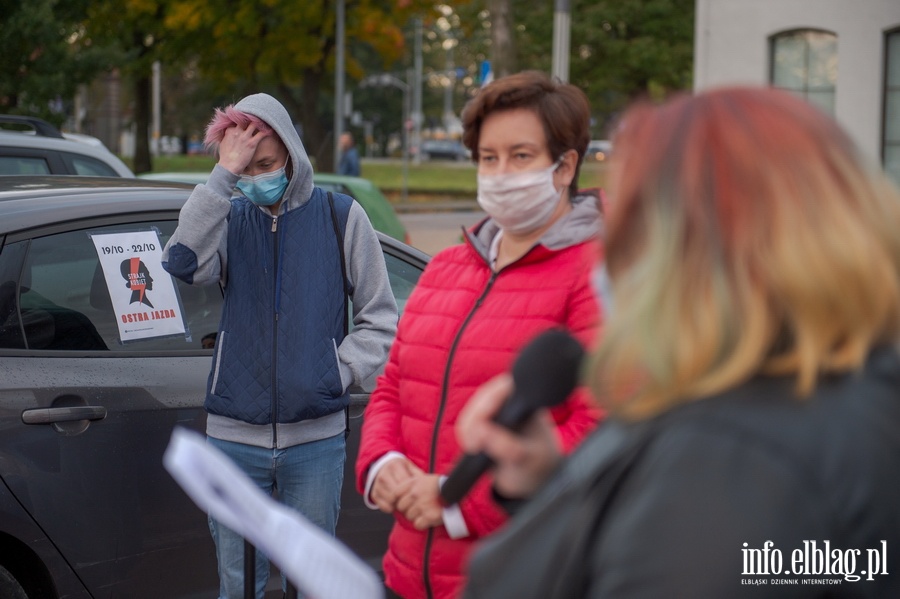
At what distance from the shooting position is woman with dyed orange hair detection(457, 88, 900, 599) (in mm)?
1172

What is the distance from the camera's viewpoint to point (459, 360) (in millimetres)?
2479

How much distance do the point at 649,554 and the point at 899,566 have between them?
298mm

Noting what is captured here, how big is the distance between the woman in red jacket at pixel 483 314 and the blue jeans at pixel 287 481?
0.74 m

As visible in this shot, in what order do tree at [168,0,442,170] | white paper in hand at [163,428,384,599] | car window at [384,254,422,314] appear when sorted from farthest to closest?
1. tree at [168,0,442,170]
2. car window at [384,254,422,314]
3. white paper in hand at [163,428,384,599]

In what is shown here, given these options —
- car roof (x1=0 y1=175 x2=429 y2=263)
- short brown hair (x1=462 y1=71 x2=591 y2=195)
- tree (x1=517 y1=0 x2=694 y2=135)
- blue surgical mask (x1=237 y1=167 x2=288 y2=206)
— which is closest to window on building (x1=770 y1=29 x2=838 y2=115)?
car roof (x1=0 y1=175 x2=429 y2=263)

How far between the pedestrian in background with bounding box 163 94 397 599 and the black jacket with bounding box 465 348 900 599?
2.15 metres

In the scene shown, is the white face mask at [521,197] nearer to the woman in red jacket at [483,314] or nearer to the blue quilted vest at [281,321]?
the woman in red jacket at [483,314]

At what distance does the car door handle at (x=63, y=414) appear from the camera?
3490 millimetres

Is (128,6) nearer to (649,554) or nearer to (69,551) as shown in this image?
(69,551)

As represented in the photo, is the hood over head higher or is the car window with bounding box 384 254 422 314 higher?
the hood over head

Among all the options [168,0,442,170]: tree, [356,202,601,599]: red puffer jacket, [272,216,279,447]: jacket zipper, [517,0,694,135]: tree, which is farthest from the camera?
[517,0,694,135]: tree

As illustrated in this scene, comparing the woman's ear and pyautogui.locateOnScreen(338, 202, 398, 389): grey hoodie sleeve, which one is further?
pyautogui.locateOnScreen(338, 202, 398, 389): grey hoodie sleeve

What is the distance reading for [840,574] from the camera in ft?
4.07

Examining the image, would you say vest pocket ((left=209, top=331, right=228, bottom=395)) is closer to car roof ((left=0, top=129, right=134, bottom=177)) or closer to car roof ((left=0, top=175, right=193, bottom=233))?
car roof ((left=0, top=175, right=193, bottom=233))
